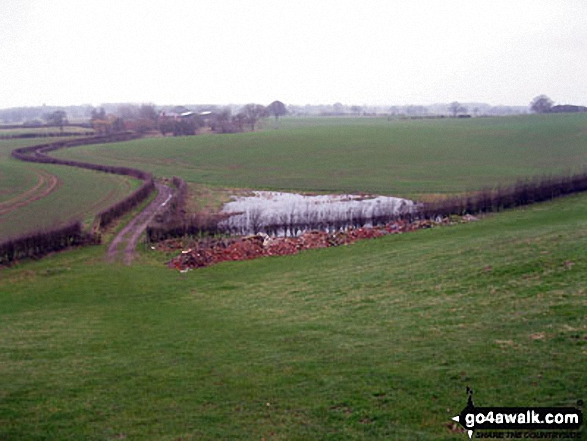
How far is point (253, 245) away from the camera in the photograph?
3231 cm

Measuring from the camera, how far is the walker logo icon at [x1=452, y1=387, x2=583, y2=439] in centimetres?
846

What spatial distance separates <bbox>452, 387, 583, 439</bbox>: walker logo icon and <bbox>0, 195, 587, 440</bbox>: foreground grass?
31cm

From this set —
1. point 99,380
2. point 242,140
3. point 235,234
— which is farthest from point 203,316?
point 242,140

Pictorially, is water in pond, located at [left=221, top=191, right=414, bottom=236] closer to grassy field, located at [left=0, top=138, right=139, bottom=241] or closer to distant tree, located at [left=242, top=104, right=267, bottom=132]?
grassy field, located at [left=0, top=138, right=139, bottom=241]

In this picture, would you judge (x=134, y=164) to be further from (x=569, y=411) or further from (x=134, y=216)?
(x=569, y=411)

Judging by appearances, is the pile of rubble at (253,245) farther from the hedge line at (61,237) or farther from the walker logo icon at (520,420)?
the walker logo icon at (520,420)

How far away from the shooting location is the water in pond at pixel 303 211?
131 feet

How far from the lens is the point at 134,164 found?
263ft

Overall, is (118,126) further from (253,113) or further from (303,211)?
(303,211)

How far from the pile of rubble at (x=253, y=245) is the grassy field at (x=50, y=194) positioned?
14368 mm

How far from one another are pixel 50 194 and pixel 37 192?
2020mm

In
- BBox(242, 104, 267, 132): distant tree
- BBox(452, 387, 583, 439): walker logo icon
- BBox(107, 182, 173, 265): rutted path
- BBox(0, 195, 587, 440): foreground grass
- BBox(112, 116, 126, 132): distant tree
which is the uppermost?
BBox(242, 104, 267, 132): distant tree

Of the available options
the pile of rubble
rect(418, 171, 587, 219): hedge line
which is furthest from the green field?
rect(418, 171, 587, 219): hedge line

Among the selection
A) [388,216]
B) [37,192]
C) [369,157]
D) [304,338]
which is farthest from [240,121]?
[304,338]
